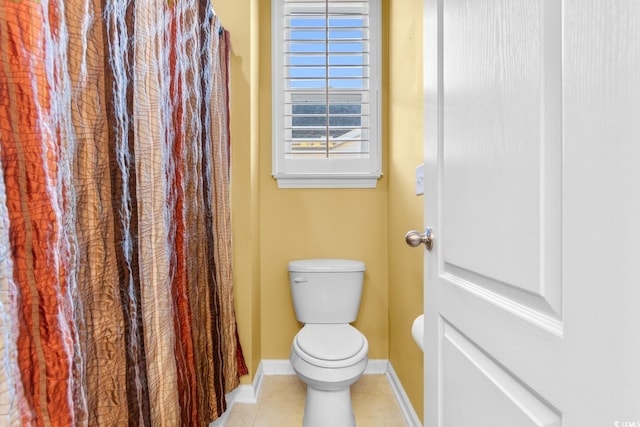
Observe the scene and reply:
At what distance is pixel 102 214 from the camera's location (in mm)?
768

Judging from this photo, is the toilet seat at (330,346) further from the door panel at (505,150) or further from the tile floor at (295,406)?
the door panel at (505,150)

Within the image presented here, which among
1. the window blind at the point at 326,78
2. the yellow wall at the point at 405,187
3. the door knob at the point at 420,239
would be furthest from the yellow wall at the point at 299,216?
the door knob at the point at 420,239

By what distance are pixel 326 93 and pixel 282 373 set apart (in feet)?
5.60

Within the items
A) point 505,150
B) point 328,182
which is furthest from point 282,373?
point 505,150

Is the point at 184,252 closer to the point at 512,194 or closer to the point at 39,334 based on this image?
the point at 39,334

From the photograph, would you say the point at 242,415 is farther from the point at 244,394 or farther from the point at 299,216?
the point at 299,216

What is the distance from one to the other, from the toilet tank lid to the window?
0.46 m

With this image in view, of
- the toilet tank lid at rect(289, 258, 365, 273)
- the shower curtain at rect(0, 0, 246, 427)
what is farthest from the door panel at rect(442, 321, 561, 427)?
the toilet tank lid at rect(289, 258, 365, 273)

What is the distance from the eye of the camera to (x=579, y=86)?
0.41 meters

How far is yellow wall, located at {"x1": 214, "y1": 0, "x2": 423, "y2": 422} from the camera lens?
1829 mm

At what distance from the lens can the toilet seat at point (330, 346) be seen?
60.3 inches

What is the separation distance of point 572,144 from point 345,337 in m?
1.47

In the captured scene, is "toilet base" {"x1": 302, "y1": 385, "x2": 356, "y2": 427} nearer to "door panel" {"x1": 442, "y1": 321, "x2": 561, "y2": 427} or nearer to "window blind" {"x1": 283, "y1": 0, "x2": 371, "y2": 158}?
"door panel" {"x1": 442, "y1": 321, "x2": 561, "y2": 427}

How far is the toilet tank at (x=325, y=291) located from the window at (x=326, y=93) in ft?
1.73
